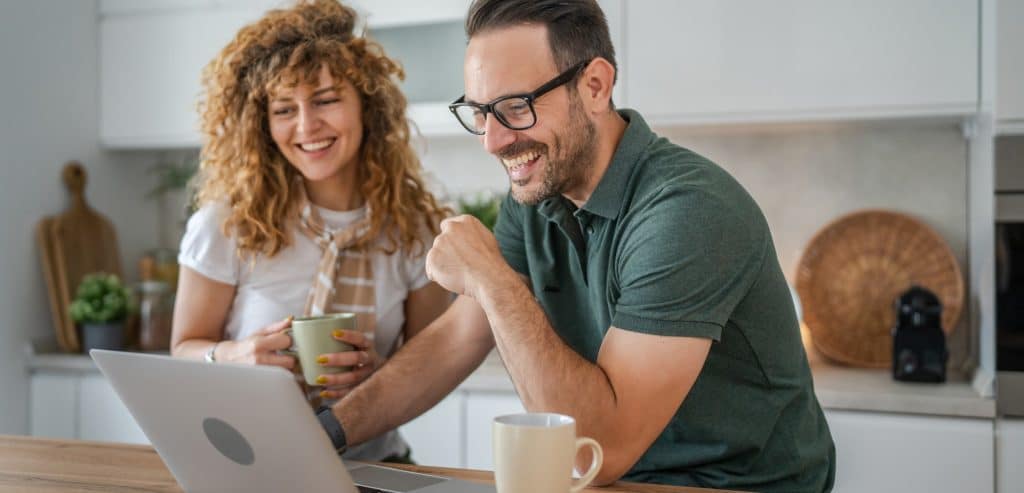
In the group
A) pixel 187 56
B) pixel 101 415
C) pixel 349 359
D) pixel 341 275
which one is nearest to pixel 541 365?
pixel 349 359

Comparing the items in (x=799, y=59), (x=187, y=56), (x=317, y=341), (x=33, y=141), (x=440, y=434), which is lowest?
(x=440, y=434)

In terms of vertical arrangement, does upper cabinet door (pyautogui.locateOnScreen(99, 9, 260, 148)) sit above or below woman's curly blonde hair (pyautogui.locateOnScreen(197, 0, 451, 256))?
above

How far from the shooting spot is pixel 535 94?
1.34 m

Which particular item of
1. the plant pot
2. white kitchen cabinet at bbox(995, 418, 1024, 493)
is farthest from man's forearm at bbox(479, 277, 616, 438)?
the plant pot

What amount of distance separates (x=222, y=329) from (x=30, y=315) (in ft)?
4.96

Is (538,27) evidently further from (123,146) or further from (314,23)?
(123,146)

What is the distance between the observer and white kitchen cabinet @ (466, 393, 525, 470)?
251 centimetres

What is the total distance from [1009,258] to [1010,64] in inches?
17.6

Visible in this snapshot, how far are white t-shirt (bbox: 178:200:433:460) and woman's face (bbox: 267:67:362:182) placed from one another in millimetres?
121

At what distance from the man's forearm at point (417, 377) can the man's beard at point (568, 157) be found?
0.28m

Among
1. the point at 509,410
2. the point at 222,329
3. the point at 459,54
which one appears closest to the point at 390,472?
the point at 222,329

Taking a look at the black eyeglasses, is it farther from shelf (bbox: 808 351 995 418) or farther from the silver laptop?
shelf (bbox: 808 351 995 418)

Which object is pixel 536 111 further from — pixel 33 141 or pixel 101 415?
pixel 33 141

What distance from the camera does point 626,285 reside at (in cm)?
127
